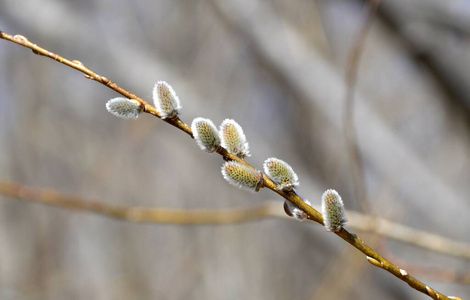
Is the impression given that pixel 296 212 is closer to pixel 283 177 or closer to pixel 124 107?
pixel 283 177

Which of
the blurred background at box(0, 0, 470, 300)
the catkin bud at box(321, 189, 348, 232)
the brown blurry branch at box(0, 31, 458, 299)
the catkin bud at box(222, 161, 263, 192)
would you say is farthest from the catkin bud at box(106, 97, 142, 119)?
the blurred background at box(0, 0, 470, 300)

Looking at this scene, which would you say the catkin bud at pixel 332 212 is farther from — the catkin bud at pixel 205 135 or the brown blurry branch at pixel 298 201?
the catkin bud at pixel 205 135

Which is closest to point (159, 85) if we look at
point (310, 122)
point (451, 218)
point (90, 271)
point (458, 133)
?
point (451, 218)

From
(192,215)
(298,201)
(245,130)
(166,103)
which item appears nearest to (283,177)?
(298,201)

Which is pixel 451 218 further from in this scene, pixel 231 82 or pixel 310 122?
pixel 231 82

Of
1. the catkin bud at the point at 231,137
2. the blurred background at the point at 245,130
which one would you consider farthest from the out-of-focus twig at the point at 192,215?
the catkin bud at the point at 231,137

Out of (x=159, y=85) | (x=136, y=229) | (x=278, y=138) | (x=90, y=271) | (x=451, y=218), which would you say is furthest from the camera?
(x=90, y=271)
